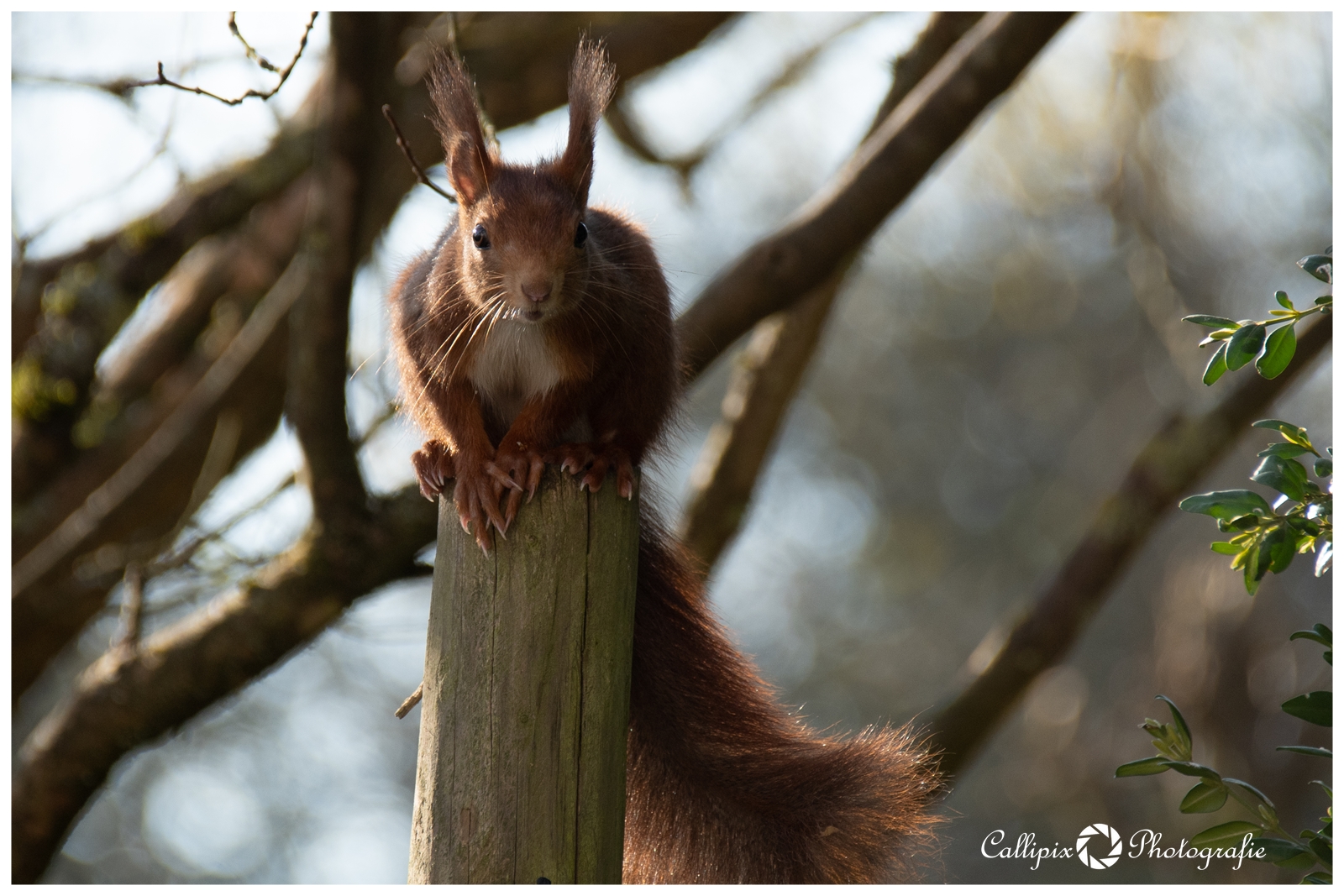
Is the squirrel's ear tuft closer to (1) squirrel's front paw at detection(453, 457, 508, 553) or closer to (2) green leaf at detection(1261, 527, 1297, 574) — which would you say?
(1) squirrel's front paw at detection(453, 457, 508, 553)

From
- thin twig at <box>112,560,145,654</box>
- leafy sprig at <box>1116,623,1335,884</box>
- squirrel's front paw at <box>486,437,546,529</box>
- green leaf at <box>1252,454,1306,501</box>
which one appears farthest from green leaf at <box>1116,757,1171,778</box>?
thin twig at <box>112,560,145,654</box>

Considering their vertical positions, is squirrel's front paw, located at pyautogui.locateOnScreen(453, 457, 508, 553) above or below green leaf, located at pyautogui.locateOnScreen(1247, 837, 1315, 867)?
above

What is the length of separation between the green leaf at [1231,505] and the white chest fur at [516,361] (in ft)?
3.88

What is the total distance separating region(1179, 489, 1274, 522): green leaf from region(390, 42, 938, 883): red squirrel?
2.40ft

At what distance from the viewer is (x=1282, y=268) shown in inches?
304

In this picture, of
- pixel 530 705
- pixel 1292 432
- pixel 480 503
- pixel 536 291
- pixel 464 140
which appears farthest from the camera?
pixel 464 140

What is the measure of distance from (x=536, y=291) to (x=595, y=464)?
353 mm

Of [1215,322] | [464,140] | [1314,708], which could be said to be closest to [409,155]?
[464,140]

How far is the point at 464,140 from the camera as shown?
2289mm

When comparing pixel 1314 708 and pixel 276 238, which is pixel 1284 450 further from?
pixel 276 238

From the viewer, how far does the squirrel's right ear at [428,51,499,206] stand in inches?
90.3

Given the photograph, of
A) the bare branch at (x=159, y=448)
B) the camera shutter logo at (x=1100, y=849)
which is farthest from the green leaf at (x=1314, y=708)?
the bare branch at (x=159, y=448)

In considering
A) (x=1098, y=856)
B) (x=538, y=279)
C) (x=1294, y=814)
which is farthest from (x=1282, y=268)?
(x=538, y=279)

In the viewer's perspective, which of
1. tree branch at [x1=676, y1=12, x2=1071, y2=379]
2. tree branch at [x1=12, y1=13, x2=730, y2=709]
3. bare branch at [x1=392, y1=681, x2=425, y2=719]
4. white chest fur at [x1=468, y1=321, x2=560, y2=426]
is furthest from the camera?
tree branch at [x1=12, y1=13, x2=730, y2=709]
